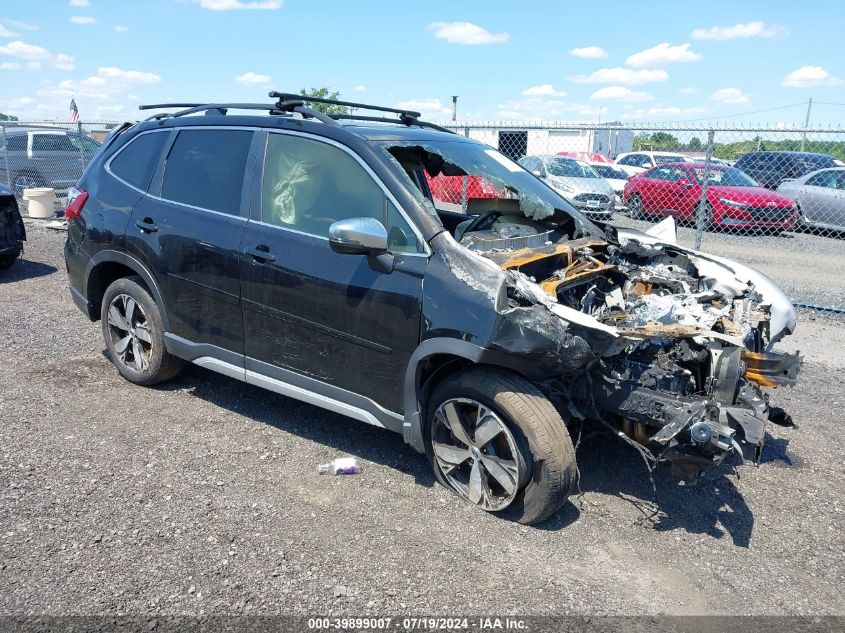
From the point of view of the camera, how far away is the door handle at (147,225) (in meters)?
4.61

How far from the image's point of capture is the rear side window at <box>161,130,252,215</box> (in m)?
4.30

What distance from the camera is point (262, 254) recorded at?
13.2 feet

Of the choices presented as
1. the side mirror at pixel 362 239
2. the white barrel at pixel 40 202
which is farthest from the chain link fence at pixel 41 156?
the side mirror at pixel 362 239

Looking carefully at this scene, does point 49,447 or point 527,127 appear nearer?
point 49,447

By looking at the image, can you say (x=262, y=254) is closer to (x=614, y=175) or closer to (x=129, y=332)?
(x=129, y=332)

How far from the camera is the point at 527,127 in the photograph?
915 centimetres

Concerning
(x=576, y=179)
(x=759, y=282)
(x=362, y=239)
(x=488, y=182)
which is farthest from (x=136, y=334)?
(x=576, y=179)

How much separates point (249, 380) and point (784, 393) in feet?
13.3

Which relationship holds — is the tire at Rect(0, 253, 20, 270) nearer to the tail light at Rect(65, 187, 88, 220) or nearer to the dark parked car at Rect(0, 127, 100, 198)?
the tail light at Rect(65, 187, 88, 220)

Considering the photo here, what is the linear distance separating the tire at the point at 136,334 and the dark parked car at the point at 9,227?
4.10 m

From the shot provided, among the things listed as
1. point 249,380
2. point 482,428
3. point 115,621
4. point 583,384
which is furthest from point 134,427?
point 583,384

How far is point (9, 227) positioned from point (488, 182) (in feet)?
21.5

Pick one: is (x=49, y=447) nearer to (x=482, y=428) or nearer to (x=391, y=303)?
(x=391, y=303)

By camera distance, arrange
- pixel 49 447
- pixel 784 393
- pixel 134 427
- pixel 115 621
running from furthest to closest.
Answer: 1. pixel 784 393
2. pixel 134 427
3. pixel 49 447
4. pixel 115 621
